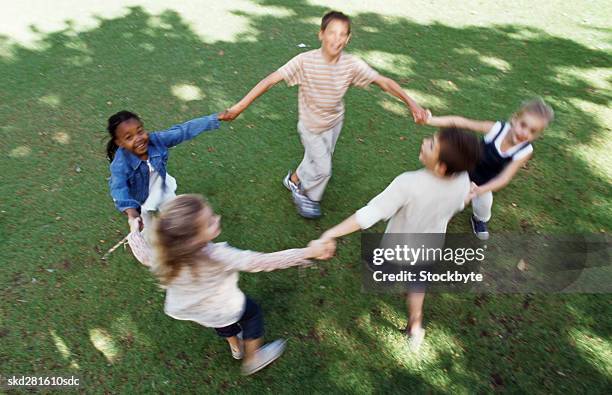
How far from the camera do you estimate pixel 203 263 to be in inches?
82.0

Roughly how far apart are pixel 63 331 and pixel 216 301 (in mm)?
1485

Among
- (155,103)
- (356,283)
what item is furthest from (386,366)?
(155,103)

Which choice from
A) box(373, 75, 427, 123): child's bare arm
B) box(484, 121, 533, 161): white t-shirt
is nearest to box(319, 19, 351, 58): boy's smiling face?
box(373, 75, 427, 123): child's bare arm

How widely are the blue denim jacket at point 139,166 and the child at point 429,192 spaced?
1.31 metres

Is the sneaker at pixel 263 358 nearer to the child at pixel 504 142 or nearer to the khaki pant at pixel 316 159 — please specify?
the khaki pant at pixel 316 159

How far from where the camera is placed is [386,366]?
291 cm

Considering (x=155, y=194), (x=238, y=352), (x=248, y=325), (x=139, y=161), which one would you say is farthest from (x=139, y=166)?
(x=238, y=352)

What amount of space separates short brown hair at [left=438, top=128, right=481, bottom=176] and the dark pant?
1367 millimetres

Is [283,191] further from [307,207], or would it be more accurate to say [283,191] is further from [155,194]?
[155,194]

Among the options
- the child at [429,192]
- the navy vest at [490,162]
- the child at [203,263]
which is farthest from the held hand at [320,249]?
the navy vest at [490,162]

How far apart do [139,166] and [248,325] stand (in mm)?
1279

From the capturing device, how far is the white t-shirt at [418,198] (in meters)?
2.34

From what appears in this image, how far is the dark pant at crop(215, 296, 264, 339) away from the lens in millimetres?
2582

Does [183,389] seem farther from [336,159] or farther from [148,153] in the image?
[336,159]
